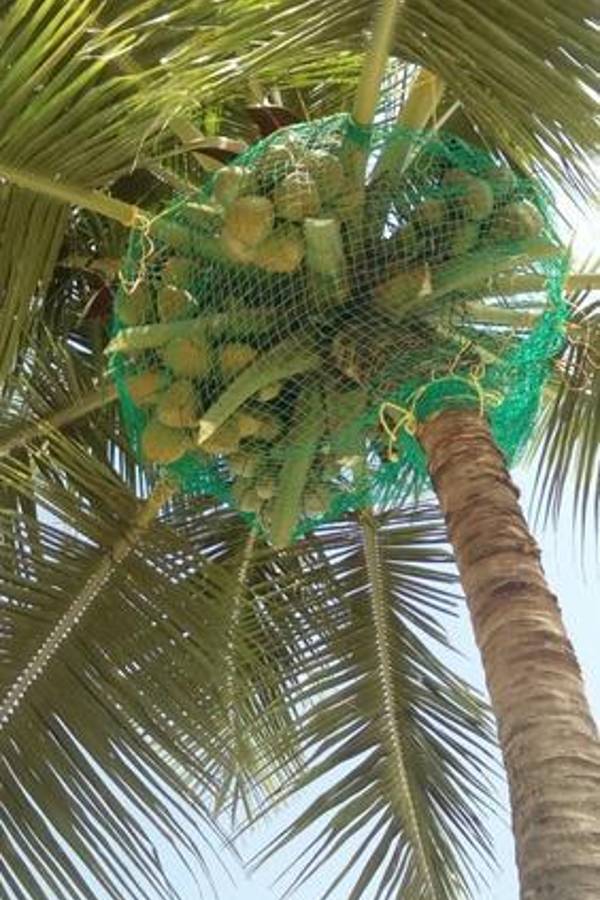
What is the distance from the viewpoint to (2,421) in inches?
199

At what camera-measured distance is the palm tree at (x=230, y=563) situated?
361 cm

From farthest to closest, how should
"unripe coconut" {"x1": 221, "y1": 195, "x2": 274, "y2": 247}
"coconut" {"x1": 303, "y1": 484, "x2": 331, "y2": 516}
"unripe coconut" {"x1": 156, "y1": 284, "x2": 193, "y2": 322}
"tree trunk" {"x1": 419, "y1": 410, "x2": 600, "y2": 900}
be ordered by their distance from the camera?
1. "coconut" {"x1": 303, "y1": 484, "x2": 331, "y2": 516}
2. "unripe coconut" {"x1": 156, "y1": 284, "x2": 193, "y2": 322}
3. "unripe coconut" {"x1": 221, "y1": 195, "x2": 274, "y2": 247}
4. "tree trunk" {"x1": 419, "y1": 410, "x2": 600, "y2": 900}

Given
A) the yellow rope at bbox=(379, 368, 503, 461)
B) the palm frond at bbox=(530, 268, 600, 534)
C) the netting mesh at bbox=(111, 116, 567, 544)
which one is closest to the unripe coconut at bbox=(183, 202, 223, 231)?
the netting mesh at bbox=(111, 116, 567, 544)

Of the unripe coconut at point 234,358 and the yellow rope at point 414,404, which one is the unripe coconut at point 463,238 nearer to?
the yellow rope at point 414,404

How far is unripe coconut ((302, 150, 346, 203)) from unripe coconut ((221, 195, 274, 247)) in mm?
→ 153

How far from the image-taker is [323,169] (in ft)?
12.2

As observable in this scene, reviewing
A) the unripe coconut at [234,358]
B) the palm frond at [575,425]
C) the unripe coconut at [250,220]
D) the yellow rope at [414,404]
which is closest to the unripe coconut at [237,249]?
the unripe coconut at [250,220]

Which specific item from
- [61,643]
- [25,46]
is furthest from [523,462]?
[25,46]

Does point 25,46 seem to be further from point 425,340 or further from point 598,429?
point 598,429

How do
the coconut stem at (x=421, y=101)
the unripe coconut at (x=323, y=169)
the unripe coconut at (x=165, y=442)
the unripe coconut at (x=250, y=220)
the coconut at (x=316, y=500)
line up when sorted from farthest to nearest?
the coconut stem at (x=421, y=101) → the coconut at (x=316, y=500) → the unripe coconut at (x=165, y=442) → the unripe coconut at (x=323, y=169) → the unripe coconut at (x=250, y=220)

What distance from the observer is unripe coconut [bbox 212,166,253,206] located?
145 inches

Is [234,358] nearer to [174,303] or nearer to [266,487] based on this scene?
[174,303]

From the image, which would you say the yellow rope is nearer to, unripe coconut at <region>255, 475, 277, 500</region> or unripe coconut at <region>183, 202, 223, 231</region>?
unripe coconut at <region>255, 475, 277, 500</region>

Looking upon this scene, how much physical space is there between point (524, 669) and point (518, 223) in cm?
129
